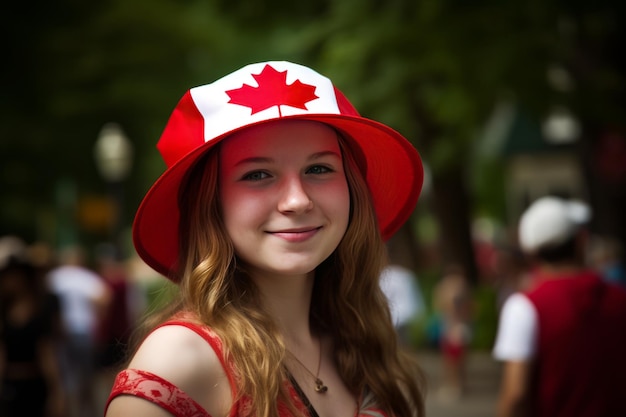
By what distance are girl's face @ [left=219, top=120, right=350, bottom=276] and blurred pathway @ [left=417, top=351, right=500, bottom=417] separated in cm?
853

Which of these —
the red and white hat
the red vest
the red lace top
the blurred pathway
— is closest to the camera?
the red lace top

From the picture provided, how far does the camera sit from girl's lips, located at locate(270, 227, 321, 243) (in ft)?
8.25

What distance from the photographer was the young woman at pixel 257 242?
92.1 inches

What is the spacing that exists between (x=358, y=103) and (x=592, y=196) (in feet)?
12.7

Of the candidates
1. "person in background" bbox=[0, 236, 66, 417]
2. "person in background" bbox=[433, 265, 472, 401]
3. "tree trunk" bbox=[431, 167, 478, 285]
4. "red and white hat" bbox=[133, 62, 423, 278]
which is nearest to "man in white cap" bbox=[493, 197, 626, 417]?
"red and white hat" bbox=[133, 62, 423, 278]

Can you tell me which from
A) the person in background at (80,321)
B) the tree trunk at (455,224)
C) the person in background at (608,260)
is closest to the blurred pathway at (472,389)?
the tree trunk at (455,224)

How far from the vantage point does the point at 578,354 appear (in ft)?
15.3

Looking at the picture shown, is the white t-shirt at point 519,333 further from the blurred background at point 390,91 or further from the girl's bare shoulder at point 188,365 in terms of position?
the girl's bare shoulder at point 188,365

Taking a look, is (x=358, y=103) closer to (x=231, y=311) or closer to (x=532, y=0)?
(x=532, y=0)

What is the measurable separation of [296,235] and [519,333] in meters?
2.46

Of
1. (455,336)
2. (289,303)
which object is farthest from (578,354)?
(455,336)

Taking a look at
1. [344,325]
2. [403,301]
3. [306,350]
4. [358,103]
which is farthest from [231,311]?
[403,301]

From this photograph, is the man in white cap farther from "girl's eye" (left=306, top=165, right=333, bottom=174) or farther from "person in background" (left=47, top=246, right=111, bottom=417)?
"person in background" (left=47, top=246, right=111, bottom=417)

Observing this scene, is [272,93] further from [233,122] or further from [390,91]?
[390,91]
